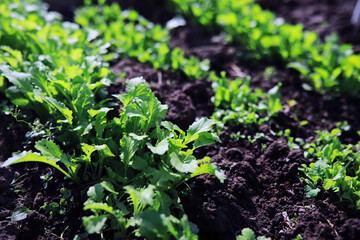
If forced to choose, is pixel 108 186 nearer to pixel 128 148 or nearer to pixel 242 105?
pixel 128 148

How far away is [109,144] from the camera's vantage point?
2164mm

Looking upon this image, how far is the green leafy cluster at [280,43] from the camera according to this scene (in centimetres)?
335

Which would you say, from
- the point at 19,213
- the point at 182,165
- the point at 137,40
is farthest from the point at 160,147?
the point at 137,40

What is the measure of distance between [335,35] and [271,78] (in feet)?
3.81

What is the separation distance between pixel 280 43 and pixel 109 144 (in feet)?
7.80

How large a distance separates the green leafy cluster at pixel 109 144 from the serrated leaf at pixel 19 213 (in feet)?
1.02

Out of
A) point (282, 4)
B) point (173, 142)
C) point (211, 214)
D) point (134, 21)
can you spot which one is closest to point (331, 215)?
point (211, 214)

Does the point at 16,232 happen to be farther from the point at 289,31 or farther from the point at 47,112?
the point at 289,31

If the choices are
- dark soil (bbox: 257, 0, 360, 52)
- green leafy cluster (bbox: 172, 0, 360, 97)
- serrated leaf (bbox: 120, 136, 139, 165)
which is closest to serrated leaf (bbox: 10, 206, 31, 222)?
serrated leaf (bbox: 120, 136, 139, 165)

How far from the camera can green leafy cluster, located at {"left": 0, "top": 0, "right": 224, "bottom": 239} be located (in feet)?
6.05

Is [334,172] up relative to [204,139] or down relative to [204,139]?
down

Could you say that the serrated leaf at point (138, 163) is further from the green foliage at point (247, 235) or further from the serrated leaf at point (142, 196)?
the green foliage at point (247, 235)

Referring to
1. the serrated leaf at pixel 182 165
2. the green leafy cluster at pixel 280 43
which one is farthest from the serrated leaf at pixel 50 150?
the green leafy cluster at pixel 280 43

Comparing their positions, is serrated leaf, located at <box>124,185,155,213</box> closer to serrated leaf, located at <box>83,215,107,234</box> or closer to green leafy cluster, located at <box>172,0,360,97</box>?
serrated leaf, located at <box>83,215,107,234</box>
